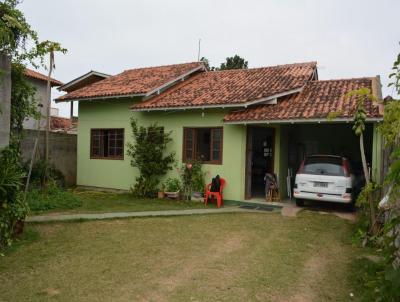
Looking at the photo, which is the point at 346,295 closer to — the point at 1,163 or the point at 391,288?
the point at 391,288

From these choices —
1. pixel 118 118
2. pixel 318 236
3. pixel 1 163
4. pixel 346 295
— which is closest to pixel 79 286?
pixel 1 163

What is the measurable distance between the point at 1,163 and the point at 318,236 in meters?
6.68

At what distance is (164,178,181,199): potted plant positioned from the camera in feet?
43.8

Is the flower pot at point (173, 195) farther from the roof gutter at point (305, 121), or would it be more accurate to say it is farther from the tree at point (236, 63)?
the tree at point (236, 63)

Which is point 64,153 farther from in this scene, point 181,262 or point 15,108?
point 181,262

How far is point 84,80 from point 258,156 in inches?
381

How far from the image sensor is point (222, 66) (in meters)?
35.8

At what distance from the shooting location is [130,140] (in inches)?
600

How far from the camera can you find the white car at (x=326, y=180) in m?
10.8

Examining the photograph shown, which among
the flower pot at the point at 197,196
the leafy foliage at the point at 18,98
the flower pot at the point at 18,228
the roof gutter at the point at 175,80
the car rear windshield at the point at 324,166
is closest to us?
the flower pot at the point at 18,228

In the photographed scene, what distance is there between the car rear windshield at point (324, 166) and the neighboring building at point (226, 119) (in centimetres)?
94

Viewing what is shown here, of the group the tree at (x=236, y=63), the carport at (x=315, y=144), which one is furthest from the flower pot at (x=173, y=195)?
the tree at (x=236, y=63)

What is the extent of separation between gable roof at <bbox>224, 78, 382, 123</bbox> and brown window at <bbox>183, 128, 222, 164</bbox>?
3.60 feet

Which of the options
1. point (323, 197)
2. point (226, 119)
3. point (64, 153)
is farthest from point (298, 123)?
point (64, 153)
